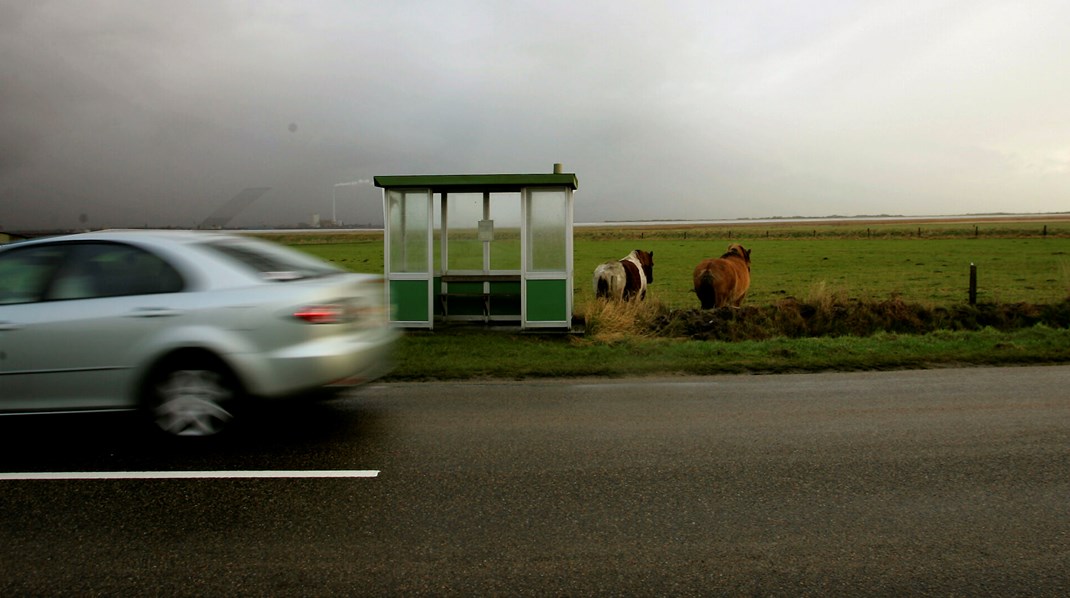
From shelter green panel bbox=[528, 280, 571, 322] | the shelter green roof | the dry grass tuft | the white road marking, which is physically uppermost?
the shelter green roof

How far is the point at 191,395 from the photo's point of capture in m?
6.02

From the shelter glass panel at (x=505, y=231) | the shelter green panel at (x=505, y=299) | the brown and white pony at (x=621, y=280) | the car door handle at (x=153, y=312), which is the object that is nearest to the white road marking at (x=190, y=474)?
the car door handle at (x=153, y=312)

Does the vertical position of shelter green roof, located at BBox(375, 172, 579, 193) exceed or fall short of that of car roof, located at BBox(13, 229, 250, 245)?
it exceeds it

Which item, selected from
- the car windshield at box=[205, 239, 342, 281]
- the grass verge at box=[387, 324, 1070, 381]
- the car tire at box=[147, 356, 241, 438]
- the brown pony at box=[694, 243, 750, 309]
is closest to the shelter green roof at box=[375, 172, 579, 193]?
the grass verge at box=[387, 324, 1070, 381]

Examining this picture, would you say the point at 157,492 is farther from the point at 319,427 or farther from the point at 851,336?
the point at 851,336

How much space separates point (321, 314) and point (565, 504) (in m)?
2.56

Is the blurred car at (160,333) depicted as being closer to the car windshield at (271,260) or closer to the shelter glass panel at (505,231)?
the car windshield at (271,260)

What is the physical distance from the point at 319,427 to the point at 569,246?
7092 mm

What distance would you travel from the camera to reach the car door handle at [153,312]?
592 cm

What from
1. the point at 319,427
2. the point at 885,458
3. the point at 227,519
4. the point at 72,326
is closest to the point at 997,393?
the point at 885,458

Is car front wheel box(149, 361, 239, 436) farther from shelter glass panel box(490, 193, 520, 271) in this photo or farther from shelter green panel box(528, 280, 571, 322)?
shelter glass panel box(490, 193, 520, 271)

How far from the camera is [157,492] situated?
16.2 feet

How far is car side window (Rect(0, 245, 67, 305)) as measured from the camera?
6168mm

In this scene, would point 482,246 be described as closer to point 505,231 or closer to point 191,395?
point 505,231
